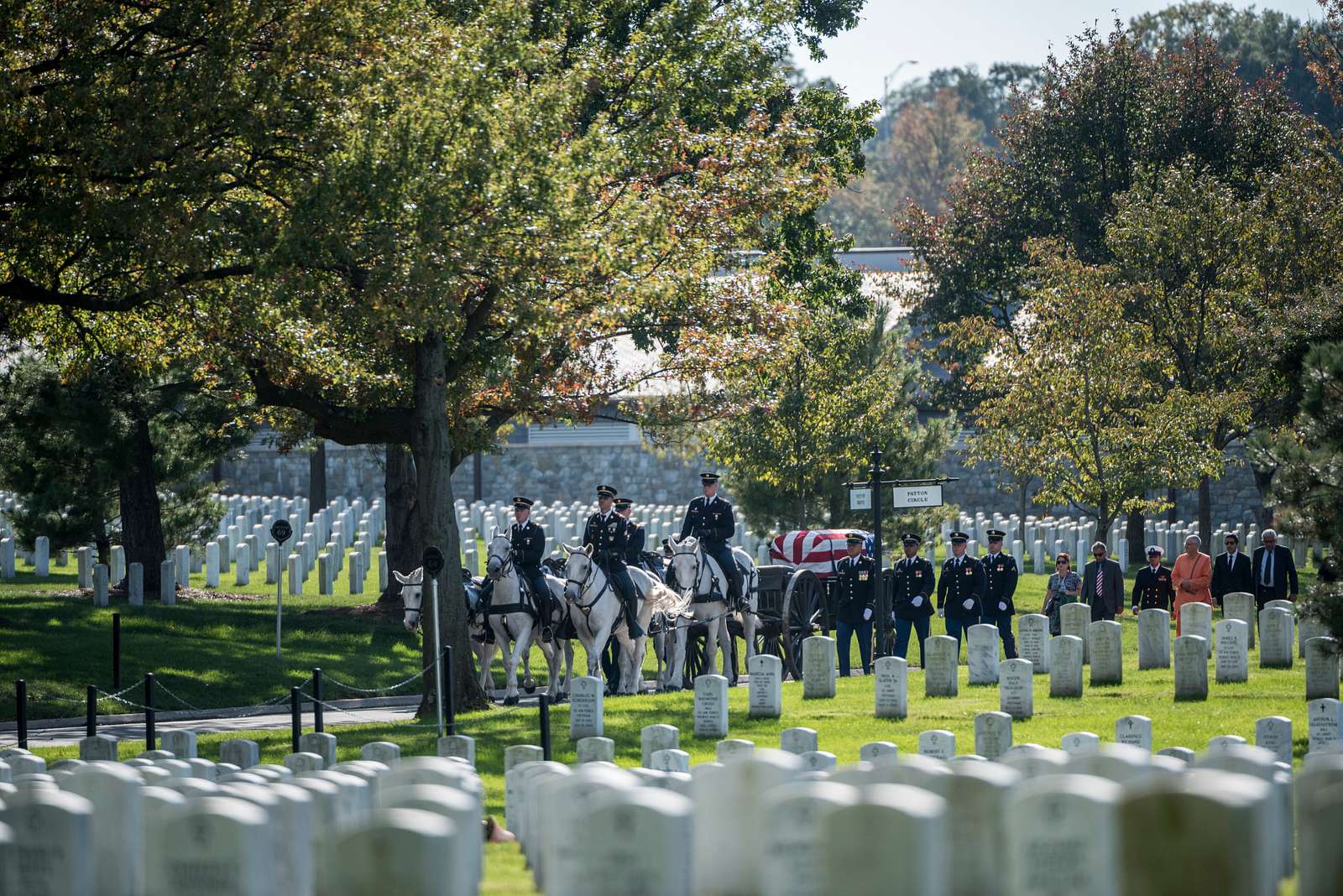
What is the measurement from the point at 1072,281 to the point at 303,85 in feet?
62.8

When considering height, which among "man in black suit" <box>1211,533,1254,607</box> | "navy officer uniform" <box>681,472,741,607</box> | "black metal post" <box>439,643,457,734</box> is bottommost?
"black metal post" <box>439,643,457,734</box>

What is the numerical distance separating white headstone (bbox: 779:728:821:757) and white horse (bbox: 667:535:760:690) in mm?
8168

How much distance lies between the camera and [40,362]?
23531mm

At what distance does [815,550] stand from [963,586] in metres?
3.23

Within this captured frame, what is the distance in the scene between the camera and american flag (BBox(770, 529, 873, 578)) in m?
22.9

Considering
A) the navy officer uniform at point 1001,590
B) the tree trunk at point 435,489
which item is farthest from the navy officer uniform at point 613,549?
the navy officer uniform at point 1001,590

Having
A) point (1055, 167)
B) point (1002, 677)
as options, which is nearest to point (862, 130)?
point (1055, 167)

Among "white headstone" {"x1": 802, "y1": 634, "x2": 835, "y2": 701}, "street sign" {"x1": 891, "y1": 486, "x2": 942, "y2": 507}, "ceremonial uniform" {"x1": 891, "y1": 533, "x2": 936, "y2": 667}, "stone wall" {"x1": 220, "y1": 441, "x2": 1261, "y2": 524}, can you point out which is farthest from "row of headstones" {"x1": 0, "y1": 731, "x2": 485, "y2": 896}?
"stone wall" {"x1": 220, "y1": 441, "x2": 1261, "y2": 524}

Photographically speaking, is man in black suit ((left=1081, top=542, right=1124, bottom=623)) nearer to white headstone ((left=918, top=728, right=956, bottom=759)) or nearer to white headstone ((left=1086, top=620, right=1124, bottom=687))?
white headstone ((left=1086, top=620, right=1124, bottom=687))

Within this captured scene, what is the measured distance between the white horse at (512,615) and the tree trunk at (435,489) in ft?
5.16

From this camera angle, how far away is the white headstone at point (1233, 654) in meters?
16.9

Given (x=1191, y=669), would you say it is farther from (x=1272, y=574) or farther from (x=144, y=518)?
(x=144, y=518)

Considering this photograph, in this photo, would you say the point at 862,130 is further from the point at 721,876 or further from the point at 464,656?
the point at 721,876

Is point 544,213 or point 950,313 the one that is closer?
point 544,213
